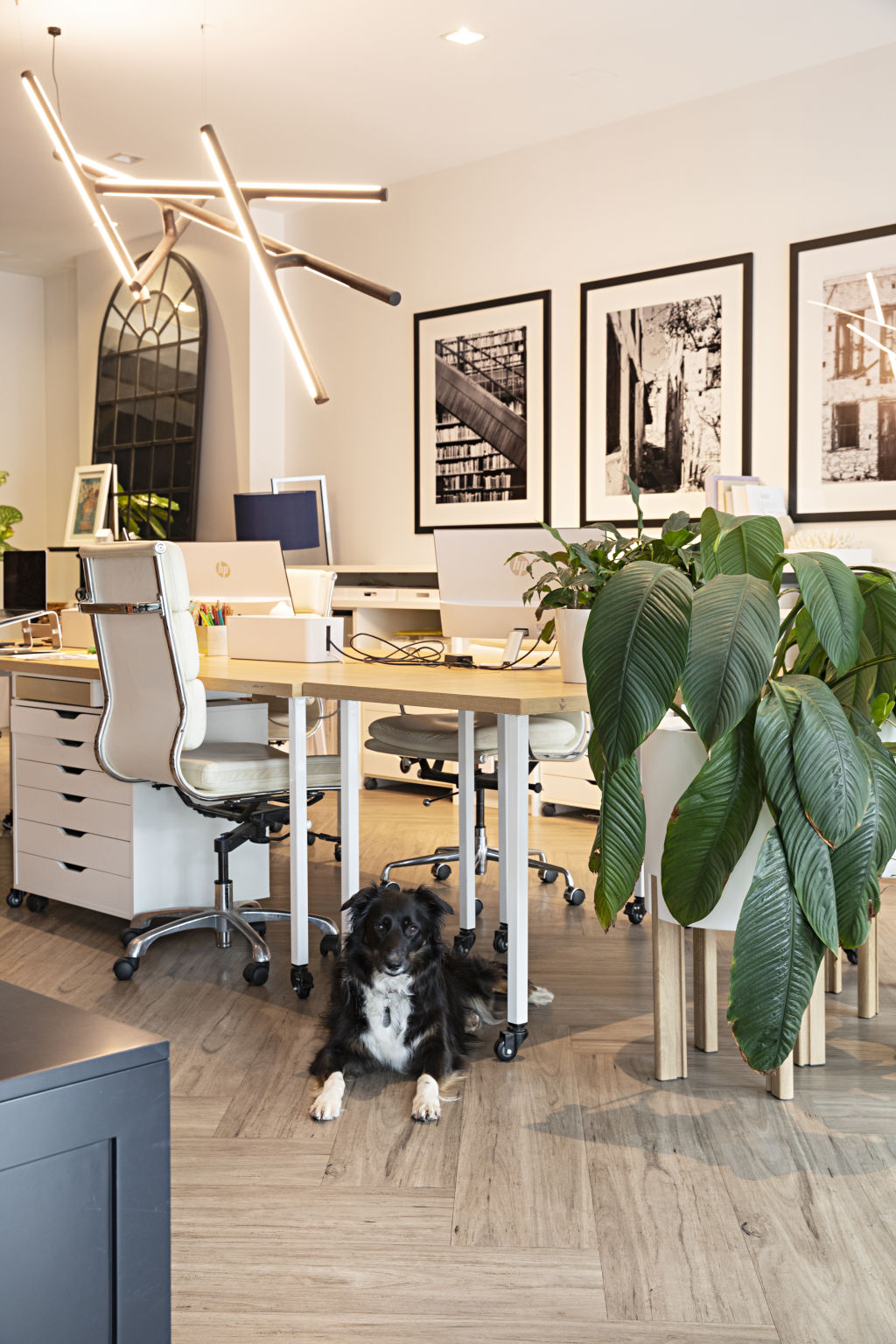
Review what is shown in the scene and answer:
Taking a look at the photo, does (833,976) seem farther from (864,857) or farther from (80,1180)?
(80,1180)

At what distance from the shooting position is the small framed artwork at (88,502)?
7684 millimetres

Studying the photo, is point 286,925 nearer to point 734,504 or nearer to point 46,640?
point 46,640

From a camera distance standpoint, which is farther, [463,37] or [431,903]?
[463,37]

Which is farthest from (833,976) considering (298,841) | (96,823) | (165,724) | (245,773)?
(96,823)

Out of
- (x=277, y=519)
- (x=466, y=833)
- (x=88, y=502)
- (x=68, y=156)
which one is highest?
(x=68, y=156)

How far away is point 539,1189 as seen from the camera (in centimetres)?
202

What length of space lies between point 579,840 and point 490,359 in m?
2.58

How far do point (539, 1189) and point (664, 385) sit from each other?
413cm

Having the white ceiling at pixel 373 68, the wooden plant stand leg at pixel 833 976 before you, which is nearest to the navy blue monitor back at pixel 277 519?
the white ceiling at pixel 373 68

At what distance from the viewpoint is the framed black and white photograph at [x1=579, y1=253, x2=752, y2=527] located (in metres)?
5.20

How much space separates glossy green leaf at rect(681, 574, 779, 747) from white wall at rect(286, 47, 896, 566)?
3046mm

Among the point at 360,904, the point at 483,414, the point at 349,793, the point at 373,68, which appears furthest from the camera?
the point at 483,414

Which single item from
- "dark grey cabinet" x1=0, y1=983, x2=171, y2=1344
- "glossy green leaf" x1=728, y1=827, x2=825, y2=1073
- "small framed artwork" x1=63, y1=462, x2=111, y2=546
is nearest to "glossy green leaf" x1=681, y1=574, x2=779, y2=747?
"glossy green leaf" x1=728, y1=827, x2=825, y2=1073

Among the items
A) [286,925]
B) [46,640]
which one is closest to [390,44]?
[46,640]
